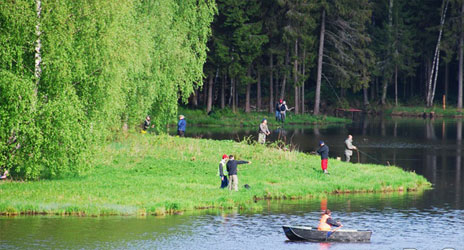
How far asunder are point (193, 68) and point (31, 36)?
2472 centimetres

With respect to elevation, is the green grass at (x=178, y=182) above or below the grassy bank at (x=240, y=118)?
below

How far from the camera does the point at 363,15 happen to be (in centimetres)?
8669

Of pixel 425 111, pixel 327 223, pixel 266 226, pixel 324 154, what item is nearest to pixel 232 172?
pixel 266 226

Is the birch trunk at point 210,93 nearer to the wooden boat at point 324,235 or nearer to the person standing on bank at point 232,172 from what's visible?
the person standing on bank at point 232,172

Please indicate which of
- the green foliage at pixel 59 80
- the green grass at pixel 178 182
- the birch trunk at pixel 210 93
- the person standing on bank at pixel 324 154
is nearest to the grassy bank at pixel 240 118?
the birch trunk at pixel 210 93

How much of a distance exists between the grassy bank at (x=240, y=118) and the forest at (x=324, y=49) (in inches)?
61.9

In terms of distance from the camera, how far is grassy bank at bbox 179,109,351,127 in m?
78.6

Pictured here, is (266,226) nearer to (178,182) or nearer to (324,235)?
(324,235)

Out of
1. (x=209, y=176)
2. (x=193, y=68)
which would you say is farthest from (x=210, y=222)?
(x=193, y=68)

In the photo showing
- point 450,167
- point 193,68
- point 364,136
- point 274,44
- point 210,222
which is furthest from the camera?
point 274,44

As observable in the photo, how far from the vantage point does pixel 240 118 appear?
8094 cm

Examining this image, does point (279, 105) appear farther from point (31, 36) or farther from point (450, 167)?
point (31, 36)

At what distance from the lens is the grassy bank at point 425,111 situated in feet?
312

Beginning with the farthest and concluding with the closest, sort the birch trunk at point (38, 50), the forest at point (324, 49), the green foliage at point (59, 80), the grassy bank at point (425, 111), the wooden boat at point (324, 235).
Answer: the grassy bank at point (425, 111) → the forest at point (324, 49) → the birch trunk at point (38, 50) → the green foliage at point (59, 80) → the wooden boat at point (324, 235)
